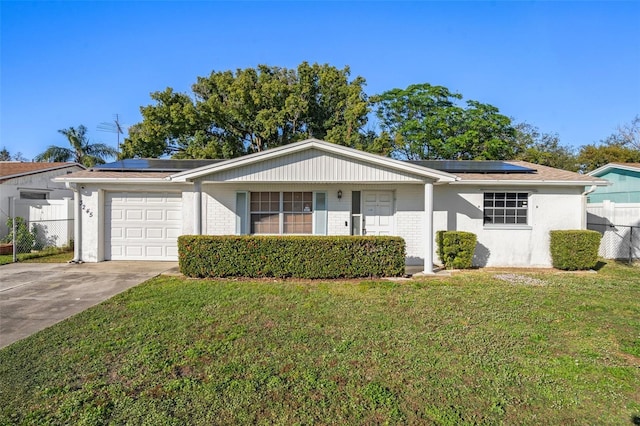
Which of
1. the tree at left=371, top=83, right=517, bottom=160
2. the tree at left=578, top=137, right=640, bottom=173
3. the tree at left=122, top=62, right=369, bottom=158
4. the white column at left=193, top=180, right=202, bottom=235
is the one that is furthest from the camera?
the tree at left=578, top=137, right=640, bottom=173

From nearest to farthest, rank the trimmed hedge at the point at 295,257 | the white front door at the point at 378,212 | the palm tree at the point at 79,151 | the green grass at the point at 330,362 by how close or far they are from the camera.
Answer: the green grass at the point at 330,362, the trimmed hedge at the point at 295,257, the white front door at the point at 378,212, the palm tree at the point at 79,151

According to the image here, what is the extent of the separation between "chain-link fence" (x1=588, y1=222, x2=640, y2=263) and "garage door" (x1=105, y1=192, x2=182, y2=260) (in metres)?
14.7

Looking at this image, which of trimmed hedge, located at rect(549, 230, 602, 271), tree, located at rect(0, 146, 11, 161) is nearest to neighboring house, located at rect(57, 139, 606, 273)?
trimmed hedge, located at rect(549, 230, 602, 271)

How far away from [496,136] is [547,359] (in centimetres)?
2447

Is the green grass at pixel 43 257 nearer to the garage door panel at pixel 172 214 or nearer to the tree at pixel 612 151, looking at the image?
the garage door panel at pixel 172 214

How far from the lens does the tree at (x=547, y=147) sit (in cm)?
3117

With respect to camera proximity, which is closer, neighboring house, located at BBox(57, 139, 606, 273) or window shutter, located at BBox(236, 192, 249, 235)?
neighboring house, located at BBox(57, 139, 606, 273)

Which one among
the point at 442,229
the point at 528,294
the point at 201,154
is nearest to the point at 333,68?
the point at 201,154

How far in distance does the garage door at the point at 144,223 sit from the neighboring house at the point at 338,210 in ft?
0.11

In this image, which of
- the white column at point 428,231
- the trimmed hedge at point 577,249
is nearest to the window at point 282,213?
the white column at point 428,231

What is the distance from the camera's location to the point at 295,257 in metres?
8.75

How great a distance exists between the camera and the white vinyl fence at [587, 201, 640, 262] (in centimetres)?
1205

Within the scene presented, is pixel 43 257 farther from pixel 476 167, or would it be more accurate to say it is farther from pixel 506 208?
pixel 506 208

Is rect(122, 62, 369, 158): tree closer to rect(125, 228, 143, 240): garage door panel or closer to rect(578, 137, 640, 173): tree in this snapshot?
rect(125, 228, 143, 240): garage door panel
